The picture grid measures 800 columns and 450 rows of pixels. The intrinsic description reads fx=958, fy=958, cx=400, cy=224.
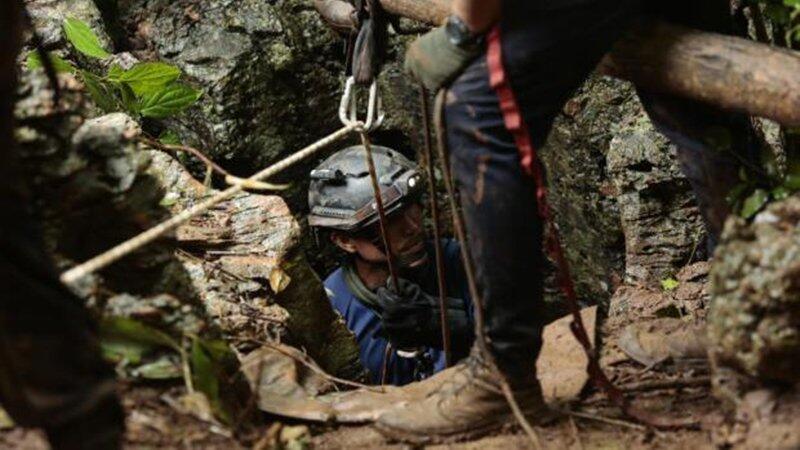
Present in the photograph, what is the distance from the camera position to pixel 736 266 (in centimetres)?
252

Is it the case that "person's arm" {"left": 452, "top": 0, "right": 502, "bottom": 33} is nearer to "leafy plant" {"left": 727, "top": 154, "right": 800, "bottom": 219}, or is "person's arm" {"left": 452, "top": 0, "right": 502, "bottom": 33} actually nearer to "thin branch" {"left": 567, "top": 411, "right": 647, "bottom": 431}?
"leafy plant" {"left": 727, "top": 154, "right": 800, "bottom": 219}

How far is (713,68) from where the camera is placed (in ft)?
9.66

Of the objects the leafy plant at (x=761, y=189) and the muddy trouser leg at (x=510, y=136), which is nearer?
the muddy trouser leg at (x=510, y=136)

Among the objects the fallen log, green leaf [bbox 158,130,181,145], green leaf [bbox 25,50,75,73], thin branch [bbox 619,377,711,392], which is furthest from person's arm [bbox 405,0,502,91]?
green leaf [bbox 158,130,181,145]

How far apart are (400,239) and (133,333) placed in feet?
10.7

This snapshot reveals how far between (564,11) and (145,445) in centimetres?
168

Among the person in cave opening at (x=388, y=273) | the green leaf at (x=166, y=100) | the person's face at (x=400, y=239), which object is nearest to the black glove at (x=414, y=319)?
the person in cave opening at (x=388, y=273)

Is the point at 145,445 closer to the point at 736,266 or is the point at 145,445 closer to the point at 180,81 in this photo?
the point at 736,266

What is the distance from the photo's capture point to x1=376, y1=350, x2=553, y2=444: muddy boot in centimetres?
299

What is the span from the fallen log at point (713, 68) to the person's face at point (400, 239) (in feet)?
9.16

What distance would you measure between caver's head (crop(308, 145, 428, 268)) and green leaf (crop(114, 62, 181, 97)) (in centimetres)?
112

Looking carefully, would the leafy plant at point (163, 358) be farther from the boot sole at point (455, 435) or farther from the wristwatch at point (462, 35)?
the wristwatch at point (462, 35)

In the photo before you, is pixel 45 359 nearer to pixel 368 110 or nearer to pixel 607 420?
pixel 607 420

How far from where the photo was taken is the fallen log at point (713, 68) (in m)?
2.81
